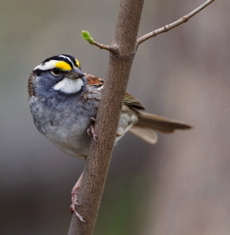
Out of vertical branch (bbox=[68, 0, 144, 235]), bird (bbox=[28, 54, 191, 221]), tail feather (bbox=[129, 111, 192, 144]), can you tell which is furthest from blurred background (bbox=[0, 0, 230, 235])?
vertical branch (bbox=[68, 0, 144, 235])

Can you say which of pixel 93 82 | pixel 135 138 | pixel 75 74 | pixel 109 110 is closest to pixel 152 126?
pixel 93 82

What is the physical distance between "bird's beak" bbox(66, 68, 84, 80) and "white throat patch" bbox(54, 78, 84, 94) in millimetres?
44

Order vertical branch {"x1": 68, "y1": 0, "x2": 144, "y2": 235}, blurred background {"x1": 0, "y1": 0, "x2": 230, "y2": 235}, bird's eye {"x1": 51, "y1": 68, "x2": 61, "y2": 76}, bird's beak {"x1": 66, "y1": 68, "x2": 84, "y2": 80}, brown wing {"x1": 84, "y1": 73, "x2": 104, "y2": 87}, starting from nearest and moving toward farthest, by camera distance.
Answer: vertical branch {"x1": 68, "y1": 0, "x2": 144, "y2": 235} → bird's beak {"x1": 66, "y1": 68, "x2": 84, "y2": 80} → bird's eye {"x1": 51, "y1": 68, "x2": 61, "y2": 76} → brown wing {"x1": 84, "y1": 73, "x2": 104, "y2": 87} → blurred background {"x1": 0, "y1": 0, "x2": 230, "y2": 235}

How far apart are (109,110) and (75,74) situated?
2.33 feet

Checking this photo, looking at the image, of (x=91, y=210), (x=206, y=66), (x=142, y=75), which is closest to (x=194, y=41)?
(x=206, y=66)

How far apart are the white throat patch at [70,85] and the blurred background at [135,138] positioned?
2.39 metres

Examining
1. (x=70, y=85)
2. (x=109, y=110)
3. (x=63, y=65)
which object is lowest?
(x=109, y=110)

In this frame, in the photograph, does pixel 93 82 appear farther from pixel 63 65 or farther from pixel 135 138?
pixel 135 138

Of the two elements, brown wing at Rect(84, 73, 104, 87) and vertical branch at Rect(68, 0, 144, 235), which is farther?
brown wing at Rect(84, 73, 104, 87)

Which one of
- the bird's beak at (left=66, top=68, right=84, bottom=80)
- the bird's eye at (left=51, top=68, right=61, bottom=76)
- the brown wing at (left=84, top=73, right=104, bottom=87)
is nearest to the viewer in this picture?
the bird's beak at (left=66, top=68, right=84, bottom=80)

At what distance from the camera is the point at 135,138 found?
8125 millimetres

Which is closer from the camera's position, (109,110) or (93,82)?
(109,110)

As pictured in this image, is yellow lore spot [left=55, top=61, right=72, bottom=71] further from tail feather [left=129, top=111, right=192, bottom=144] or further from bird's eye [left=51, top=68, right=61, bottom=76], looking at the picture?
tail feather [left=129, top=111, right=192, bottom=144]

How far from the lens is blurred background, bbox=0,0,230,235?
5.95 m
